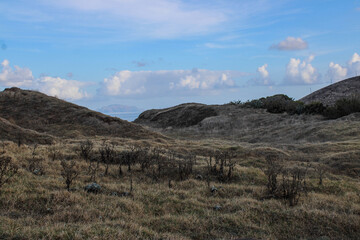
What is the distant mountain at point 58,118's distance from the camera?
24922 mm

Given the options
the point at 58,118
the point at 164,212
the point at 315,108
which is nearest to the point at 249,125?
the point at 315,108

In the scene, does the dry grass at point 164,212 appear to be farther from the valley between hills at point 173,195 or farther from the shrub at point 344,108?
the shrub at point 344,108

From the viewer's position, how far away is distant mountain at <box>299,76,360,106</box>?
42575mm

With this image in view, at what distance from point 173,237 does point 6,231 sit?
9.01 ft

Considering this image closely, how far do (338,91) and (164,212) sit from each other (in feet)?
152

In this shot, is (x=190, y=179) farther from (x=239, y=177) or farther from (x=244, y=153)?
(x=244, y=153)

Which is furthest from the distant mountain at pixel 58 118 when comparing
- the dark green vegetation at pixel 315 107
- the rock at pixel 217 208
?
the dark green vegetation at pixel 315 107

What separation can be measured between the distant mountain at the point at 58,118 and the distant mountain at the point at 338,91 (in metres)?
30.1

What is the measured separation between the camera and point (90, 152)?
42.8 ft

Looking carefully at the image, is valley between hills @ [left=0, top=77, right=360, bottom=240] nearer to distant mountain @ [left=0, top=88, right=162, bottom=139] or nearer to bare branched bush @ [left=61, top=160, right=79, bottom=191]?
bare branched bush @ [left=61, top=160, right=79, bottom=191]

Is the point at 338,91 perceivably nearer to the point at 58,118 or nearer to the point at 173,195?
the point at 58,118

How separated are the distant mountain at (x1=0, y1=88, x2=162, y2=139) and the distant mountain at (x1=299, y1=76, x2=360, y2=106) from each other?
3009 cm

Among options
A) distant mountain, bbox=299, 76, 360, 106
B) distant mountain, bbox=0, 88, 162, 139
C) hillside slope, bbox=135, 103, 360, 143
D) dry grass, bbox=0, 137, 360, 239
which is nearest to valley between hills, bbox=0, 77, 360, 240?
dry grass, bbox=0, 137, 360, 239

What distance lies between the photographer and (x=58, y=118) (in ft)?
89.9
